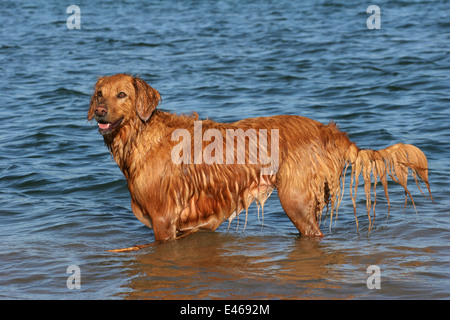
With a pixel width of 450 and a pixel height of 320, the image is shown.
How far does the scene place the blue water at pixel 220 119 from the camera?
660 cm

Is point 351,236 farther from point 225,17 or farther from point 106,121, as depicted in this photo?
point 225,17

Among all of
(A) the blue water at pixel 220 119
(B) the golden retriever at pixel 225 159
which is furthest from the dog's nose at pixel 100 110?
(A) the blue water at pixel 220 119

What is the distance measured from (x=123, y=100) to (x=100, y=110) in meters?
0.33

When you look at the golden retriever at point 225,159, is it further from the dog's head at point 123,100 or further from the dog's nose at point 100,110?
the dog's nose at point 100,110

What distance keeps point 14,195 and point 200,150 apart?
380cm

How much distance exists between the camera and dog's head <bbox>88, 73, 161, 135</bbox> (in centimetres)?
682

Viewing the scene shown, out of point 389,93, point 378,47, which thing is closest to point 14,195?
point 389,93

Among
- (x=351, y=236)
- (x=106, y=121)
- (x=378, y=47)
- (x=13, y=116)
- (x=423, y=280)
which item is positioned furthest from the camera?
(x=378, y=47)

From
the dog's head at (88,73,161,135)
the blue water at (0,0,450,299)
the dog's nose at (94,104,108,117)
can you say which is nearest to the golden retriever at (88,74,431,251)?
the dog's head at (88,73,161,135)

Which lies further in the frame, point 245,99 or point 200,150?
point 245,99

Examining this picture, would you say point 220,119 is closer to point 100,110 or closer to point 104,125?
point 104,125

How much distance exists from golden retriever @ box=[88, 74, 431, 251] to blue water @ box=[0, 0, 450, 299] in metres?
0.63

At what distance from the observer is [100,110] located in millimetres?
6668

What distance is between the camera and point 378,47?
1883 cm
